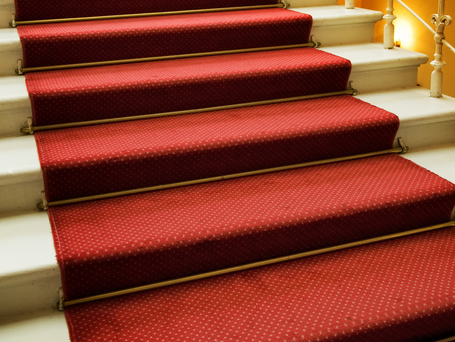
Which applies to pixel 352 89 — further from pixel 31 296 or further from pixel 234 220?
pixel 31 296

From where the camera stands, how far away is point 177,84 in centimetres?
232

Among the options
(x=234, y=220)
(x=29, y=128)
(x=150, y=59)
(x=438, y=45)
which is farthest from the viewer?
(x=150, y=59)

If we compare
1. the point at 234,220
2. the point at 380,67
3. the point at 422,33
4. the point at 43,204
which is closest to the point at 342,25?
the point at 380,67

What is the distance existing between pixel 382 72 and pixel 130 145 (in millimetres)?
1453

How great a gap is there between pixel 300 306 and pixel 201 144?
790 mm

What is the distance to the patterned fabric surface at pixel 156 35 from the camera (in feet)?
8.04

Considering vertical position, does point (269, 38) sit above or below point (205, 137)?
above

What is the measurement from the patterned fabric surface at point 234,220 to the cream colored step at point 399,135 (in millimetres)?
141

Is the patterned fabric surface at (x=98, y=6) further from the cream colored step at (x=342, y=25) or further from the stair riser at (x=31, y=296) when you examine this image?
the stair riser at (x=31, y=296)

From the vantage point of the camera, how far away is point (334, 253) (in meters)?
1.91

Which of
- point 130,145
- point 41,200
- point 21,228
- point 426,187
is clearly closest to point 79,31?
point 130,145

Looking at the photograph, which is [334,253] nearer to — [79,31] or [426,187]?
[426,187]

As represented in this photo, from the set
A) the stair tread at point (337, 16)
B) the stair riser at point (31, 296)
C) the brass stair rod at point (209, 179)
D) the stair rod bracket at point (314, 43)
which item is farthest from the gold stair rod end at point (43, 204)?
the stair rod bracket at point (314, 43)

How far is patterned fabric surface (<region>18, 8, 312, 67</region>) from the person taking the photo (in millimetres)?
2451
